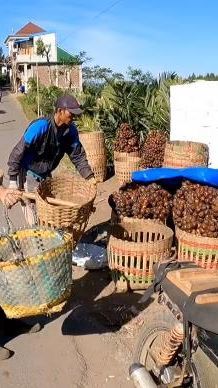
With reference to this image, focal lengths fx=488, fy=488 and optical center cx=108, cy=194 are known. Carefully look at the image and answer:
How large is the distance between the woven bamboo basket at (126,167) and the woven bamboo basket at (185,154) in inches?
46.4

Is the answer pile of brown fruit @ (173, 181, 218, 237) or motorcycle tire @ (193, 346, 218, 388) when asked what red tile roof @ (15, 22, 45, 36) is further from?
motorcycle tire @ (193, 346, 218, 388)

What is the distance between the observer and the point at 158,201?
18.7ft

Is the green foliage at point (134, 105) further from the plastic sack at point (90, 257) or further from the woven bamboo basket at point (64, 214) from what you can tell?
the woven bamboo basket at point (64, 214)

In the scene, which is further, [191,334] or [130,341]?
[130,341]

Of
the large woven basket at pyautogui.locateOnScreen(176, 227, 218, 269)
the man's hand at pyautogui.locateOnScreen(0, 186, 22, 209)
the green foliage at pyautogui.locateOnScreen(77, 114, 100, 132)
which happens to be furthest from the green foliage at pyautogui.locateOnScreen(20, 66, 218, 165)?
the man's hand at pyautogui.locateOnScreen(0, 186, 22, 209)

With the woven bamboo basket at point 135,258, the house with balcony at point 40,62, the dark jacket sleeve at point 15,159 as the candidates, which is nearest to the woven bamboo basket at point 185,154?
the woven bamboo basket at point 135,258

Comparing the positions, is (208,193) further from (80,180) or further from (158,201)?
(80,180)

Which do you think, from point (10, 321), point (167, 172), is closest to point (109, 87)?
point (167, 172)

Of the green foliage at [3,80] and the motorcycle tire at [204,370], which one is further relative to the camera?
the green foliage at [3,80]

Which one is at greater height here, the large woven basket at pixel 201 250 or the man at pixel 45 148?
the man at pixel 45 148

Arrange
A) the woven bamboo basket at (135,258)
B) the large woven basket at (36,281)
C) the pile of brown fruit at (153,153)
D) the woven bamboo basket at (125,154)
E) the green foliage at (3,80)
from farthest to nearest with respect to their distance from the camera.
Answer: the green foliage at (3,80)
the woven bamboo basket at (125,154)
the pile of brown fruit at (153,153)
the woven bamboo basket at (135,258)
the large woven basket at (36,281)

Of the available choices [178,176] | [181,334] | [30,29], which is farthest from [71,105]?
[30,29]

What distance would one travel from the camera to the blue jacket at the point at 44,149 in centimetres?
476

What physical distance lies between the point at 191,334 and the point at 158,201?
3.13 metres
